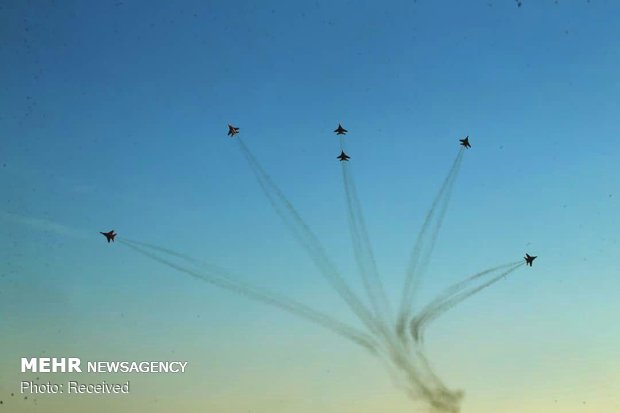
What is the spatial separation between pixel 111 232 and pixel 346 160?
3930 cm

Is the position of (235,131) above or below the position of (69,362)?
above

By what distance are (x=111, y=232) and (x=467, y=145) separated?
59.3 metres

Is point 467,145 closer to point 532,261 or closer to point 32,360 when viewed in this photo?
point 532,261

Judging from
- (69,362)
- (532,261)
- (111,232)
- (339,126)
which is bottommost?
(69,362)

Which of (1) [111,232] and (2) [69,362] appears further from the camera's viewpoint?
(1) [111,232]

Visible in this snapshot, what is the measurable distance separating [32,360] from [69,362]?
4.38 meters

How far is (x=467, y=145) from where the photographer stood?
13050 cm

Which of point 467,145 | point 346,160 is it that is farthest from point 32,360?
point 467,145

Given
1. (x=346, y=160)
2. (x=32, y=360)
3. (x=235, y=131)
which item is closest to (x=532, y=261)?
(x=346, y=160)

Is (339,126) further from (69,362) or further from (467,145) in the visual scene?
(69,362)

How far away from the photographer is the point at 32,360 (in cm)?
9794

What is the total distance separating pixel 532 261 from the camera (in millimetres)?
131875

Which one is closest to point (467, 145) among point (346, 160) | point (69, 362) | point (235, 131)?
point (346, 160)

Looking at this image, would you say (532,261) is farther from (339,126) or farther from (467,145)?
(339,126)
